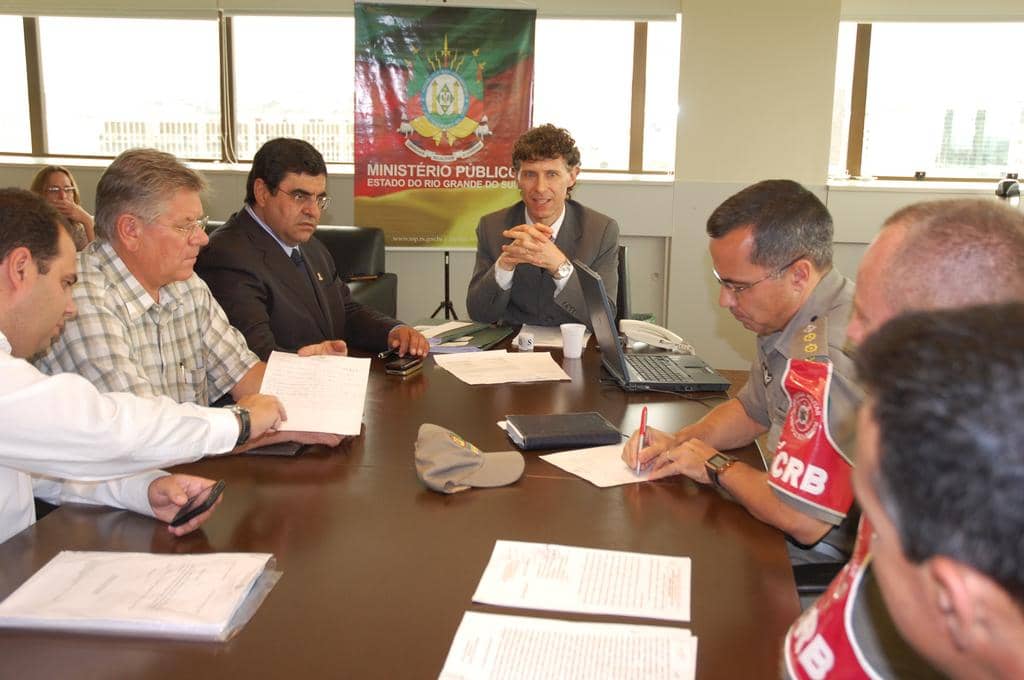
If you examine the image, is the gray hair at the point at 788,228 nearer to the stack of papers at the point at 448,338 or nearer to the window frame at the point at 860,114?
the stack of papers at the point at 448,338

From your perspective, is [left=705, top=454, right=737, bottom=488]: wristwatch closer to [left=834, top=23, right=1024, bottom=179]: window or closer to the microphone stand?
the microphone stand

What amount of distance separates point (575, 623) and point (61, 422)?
867 millimetres

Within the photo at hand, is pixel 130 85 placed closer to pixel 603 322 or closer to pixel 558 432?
pixel 603 322

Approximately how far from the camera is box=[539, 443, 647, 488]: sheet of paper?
1.67 meters

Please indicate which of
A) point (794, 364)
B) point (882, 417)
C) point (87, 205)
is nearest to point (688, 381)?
point (794, 364)

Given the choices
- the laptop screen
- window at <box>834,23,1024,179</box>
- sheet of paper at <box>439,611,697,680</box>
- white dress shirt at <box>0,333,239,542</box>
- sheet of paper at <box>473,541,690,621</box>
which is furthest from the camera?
window at <box>834,23,1024,179</box>

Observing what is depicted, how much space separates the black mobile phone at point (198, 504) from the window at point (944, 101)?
5137mm

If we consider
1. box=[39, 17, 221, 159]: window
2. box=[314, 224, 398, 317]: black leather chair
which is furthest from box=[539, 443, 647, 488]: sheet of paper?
box=[39, 17, 221, 159]: window

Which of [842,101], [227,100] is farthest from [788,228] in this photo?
[227,100]

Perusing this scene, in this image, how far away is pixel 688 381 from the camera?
2402 mm

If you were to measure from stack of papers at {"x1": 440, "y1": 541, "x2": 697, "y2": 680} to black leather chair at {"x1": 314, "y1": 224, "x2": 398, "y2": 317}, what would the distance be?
370cm

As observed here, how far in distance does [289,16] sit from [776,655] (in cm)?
544

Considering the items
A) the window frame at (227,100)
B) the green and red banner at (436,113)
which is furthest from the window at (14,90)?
the green and red banner at (436,113)

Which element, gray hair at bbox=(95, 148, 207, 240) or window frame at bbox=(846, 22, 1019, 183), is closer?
gray hair at bbox=(95, 148, 207, 240)
